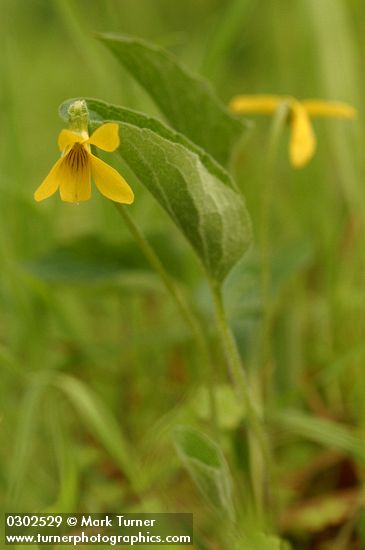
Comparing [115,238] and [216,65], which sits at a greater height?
[216,65]

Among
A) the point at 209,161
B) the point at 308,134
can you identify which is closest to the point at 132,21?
the point at 308,134

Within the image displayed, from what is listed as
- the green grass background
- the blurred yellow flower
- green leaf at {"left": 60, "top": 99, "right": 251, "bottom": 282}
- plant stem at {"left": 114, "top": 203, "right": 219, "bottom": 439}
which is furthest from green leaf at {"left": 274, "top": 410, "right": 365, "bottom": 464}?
the blurred yellow flower

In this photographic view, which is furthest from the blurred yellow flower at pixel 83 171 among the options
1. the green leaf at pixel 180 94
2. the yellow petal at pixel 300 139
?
the yellow petal at pixel 300 139

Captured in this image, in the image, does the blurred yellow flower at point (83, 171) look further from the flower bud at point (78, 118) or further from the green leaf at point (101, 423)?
the green leaf at point (101, 423)

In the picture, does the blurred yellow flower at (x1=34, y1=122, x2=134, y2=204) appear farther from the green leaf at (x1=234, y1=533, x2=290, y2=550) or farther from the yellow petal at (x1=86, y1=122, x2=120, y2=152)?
the green leaf at (x1=234, y1=533, x2=290, y2=550)

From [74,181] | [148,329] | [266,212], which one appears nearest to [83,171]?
[74,181]

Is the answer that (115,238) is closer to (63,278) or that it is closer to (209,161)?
(63,278)
